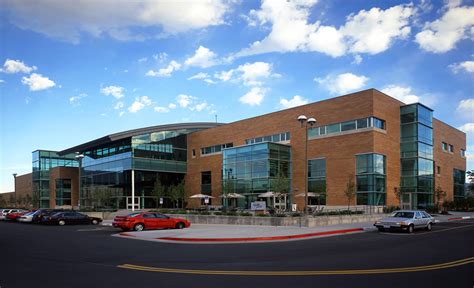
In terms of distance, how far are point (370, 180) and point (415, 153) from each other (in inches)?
323

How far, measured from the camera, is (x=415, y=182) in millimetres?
47594

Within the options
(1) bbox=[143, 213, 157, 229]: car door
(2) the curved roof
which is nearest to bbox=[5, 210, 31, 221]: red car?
(2) the curved roof

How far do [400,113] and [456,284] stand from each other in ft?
141

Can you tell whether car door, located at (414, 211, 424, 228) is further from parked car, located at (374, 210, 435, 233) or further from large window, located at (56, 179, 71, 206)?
large window, located at (56, 179, 71, 206)

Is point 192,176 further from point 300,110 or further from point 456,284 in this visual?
point 456,284

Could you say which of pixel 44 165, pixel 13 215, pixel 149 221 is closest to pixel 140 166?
pixel 13 215

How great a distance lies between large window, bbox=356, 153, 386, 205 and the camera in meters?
43.4

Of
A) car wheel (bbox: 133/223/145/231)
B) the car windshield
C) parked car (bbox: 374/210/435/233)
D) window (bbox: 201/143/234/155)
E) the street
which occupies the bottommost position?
car wheel (bbox: 133/223/145/231)

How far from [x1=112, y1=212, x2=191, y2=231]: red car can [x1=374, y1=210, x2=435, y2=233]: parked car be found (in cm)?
1296

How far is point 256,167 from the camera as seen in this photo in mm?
51625

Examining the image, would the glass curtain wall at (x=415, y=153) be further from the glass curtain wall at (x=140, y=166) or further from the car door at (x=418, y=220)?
the glass curtain wall at (x=140, y=166)

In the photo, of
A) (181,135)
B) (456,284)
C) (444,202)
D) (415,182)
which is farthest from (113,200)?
(456,284)

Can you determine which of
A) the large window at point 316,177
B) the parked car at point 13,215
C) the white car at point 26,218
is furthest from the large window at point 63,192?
the large window at point 316,177

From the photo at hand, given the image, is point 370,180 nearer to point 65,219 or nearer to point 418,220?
point 418,220
